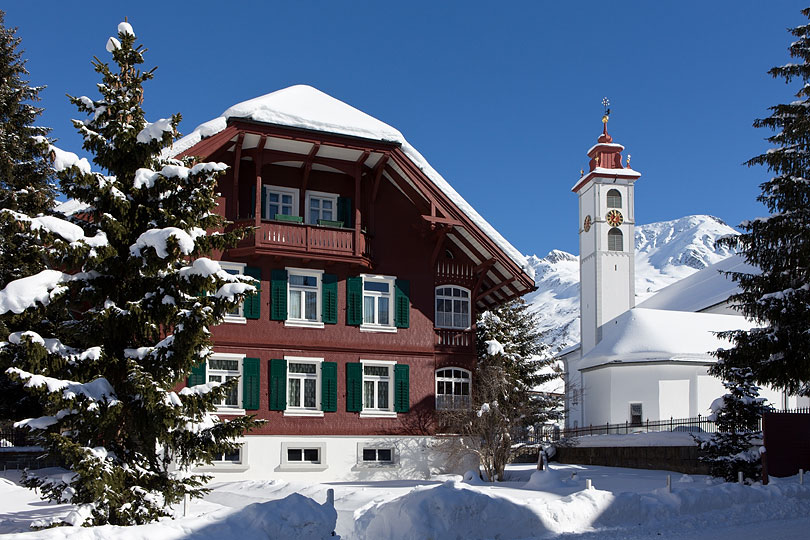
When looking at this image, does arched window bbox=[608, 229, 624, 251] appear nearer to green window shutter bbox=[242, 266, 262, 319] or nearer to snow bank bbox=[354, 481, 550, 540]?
green window shutter bbox=[242, 266, 262, 319]

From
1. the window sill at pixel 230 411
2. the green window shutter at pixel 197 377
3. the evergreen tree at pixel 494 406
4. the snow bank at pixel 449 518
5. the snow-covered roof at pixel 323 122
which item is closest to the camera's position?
the snow bank at pixel 449 518

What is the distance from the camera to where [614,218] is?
68.4 m

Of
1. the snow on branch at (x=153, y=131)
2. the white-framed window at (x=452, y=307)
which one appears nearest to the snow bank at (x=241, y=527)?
the snow on branch at (x=153, y=131)

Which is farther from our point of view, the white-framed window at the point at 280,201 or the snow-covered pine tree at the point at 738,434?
the white-framed window at the point at 280,201

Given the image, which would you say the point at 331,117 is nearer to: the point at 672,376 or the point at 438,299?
the point at 438,299

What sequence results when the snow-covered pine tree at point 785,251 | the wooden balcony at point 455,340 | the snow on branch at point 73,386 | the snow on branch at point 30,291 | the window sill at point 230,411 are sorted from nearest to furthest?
the snow on branch at point 73,386
the snow on branch at point 30,291
the snow-covered pine tree at point 785,251
the window sill at point 230,411
the wooden balcony at point 455,340

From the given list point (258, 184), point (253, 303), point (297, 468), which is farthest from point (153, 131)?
point (297, 468)

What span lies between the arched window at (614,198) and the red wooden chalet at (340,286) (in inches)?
1672

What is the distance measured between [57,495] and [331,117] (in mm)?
15457

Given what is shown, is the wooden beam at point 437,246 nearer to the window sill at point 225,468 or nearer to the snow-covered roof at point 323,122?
the snow-covered roof at point 323,122

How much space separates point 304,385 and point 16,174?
10632 millimetres

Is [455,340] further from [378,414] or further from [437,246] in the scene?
[378,414]

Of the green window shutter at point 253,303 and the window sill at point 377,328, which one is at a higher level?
the green window shutter at point 253,303

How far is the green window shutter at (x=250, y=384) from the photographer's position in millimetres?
25297
